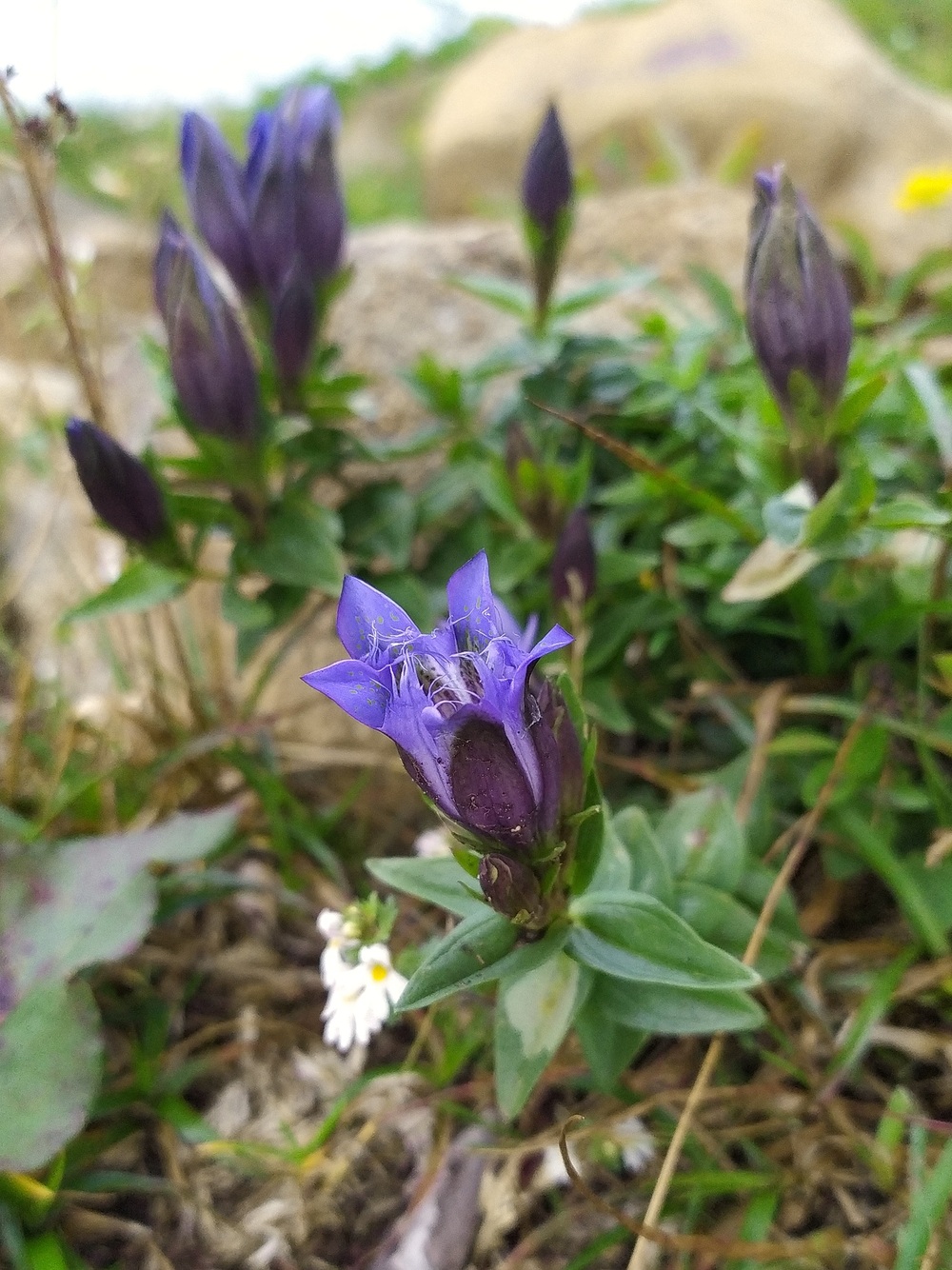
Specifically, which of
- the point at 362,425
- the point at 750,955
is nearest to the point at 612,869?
the point at 750,955

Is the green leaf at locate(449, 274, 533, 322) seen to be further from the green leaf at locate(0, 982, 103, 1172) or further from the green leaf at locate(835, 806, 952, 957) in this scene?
the green leaf at locate(0, 982, 103, 1172)

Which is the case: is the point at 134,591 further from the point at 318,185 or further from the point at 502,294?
the point at 502,294

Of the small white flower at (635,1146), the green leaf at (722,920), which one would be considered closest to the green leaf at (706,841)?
the green leaf at (722,920)

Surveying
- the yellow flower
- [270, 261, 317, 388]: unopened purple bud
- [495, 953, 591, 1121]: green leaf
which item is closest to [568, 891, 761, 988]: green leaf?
[495, 953, 591, 1121]: green leaf

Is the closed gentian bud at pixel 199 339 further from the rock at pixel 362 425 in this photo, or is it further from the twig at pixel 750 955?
the twig at pixel 750 955

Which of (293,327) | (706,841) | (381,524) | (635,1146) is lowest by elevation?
(635,1146)

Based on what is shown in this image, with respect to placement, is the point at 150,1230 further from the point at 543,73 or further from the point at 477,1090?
the point at 543,73

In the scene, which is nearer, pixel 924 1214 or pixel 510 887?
pixel 510 887
